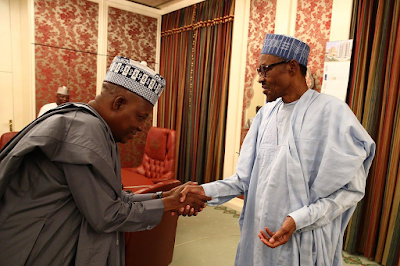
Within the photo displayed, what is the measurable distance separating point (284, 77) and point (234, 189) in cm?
69

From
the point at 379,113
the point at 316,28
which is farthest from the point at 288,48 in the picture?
the point at 316,28

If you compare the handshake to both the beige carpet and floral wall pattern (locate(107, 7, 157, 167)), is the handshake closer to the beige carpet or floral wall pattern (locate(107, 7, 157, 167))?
the beige carpet

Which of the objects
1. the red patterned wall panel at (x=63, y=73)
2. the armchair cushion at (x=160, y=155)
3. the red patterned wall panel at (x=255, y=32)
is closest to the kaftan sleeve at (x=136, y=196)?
the armchair cushion at (x=160, y=155)

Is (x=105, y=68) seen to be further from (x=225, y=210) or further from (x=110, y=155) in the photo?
(x=110, y=155)

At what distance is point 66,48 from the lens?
16.5 ft

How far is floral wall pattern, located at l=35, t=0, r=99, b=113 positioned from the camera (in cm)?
482

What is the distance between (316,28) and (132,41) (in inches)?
137

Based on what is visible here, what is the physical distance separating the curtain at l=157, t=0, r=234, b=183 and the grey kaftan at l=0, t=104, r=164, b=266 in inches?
140

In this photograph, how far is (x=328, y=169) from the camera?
4.36 feet

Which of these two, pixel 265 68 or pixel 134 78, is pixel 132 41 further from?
pixel 134 78

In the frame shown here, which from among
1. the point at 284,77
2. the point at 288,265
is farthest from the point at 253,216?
the point at 284,77

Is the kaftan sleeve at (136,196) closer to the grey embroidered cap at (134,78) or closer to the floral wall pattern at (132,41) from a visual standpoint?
the grey embroidered cap at (134,78)

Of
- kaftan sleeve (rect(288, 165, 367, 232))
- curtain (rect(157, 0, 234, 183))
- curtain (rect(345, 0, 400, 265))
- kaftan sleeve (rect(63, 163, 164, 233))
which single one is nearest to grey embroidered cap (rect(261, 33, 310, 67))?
kaftan sleeve (rect(288, 165, 367, 232))

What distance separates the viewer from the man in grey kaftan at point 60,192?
1.05 metres
